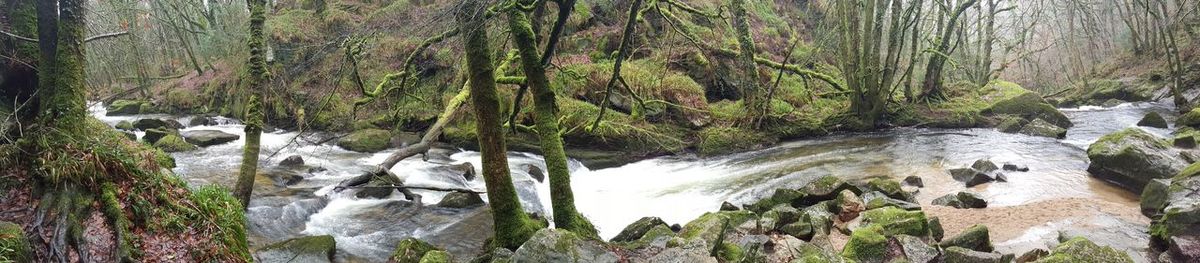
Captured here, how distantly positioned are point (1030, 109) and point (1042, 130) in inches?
117

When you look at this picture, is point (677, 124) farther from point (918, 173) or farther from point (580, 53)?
point (918, 173)

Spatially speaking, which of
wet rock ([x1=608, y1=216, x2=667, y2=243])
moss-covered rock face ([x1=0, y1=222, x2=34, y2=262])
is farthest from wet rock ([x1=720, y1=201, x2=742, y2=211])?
moss-covered rock face ([x1=0, y1=222, x2=34, y2=262])

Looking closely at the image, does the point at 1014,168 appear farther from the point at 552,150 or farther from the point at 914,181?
the point at 552,150

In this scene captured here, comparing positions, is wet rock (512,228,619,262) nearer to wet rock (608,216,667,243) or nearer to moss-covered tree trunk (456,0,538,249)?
moss-covered tree trunk (456,0,538,249)

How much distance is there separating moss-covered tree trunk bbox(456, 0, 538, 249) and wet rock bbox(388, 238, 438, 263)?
0.86 metres

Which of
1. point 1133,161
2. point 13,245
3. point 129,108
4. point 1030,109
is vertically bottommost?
point 1133,161

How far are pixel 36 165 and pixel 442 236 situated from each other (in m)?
4.05

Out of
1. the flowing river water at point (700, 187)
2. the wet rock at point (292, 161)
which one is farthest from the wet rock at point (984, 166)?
the wet rock at point (292, 161)

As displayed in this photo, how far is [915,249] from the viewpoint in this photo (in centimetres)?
592

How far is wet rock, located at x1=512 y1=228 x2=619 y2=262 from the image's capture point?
195 inches

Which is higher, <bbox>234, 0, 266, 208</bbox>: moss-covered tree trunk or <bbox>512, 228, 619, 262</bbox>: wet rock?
<bbox>234, 0, 266, 208</bbox>: moss-covered tree trunk

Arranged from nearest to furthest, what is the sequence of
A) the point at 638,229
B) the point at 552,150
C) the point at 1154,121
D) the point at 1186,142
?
the point at 552,150 < the point at 638,229 < the point at 1186,142 < the point at 1154,121

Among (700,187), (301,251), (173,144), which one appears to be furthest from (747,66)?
(173,144)

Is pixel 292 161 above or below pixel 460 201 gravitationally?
above
